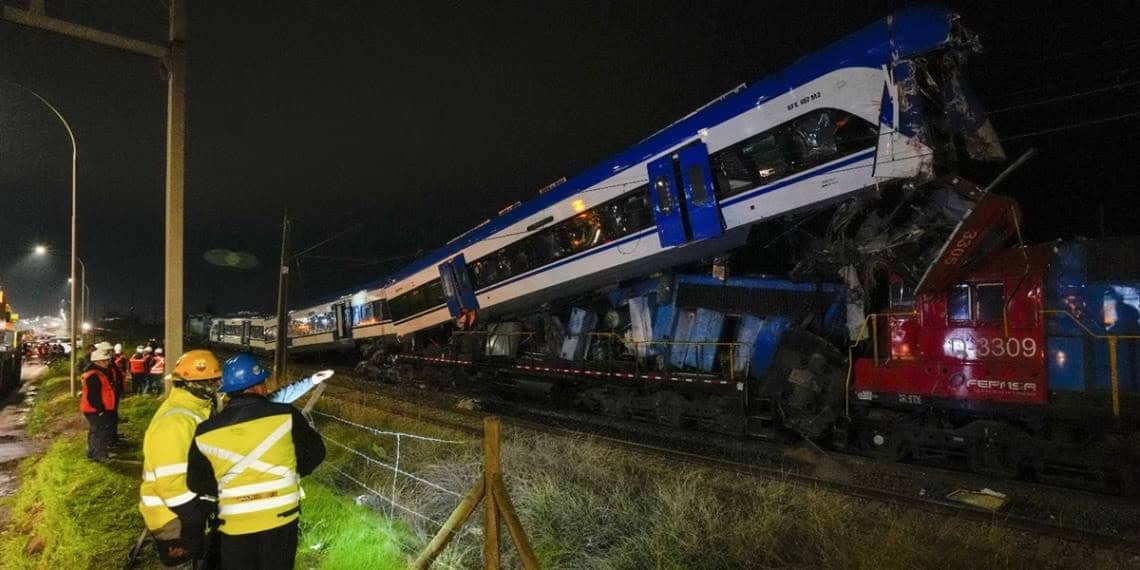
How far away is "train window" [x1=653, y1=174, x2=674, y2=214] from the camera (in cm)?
1098

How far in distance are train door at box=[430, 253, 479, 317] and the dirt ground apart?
918 centimetres

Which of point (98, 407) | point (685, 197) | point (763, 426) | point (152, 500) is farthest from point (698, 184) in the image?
point (98, 407)

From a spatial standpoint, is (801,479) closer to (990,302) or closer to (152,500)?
(990,302)

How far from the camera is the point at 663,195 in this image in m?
11.1

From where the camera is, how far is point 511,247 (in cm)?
1551

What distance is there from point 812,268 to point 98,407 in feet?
33.7

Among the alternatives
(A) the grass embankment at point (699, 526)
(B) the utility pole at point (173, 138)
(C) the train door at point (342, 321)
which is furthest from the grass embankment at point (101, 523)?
(C) the train door at point (342, 321)

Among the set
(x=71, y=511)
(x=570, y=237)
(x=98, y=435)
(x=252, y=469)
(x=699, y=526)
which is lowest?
(x=71, y=511)

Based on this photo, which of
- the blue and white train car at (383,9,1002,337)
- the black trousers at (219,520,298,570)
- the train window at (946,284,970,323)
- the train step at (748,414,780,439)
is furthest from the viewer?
the train step at (748,414,780,439)

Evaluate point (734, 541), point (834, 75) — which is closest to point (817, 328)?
point (834, 75)

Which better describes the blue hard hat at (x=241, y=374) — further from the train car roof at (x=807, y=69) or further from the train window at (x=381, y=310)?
the train window at (x=381, y=310)

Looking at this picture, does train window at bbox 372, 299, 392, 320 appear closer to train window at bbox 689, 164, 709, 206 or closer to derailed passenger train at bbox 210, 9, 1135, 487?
derailed passenger train at bbox 210, 9, 1135, 487

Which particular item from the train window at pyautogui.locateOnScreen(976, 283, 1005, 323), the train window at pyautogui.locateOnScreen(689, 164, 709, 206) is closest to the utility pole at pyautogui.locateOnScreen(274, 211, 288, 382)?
the train window at pyautogui.locateOnScreen(689, 164, 709, 206)

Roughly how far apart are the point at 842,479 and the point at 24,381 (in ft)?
90.4
